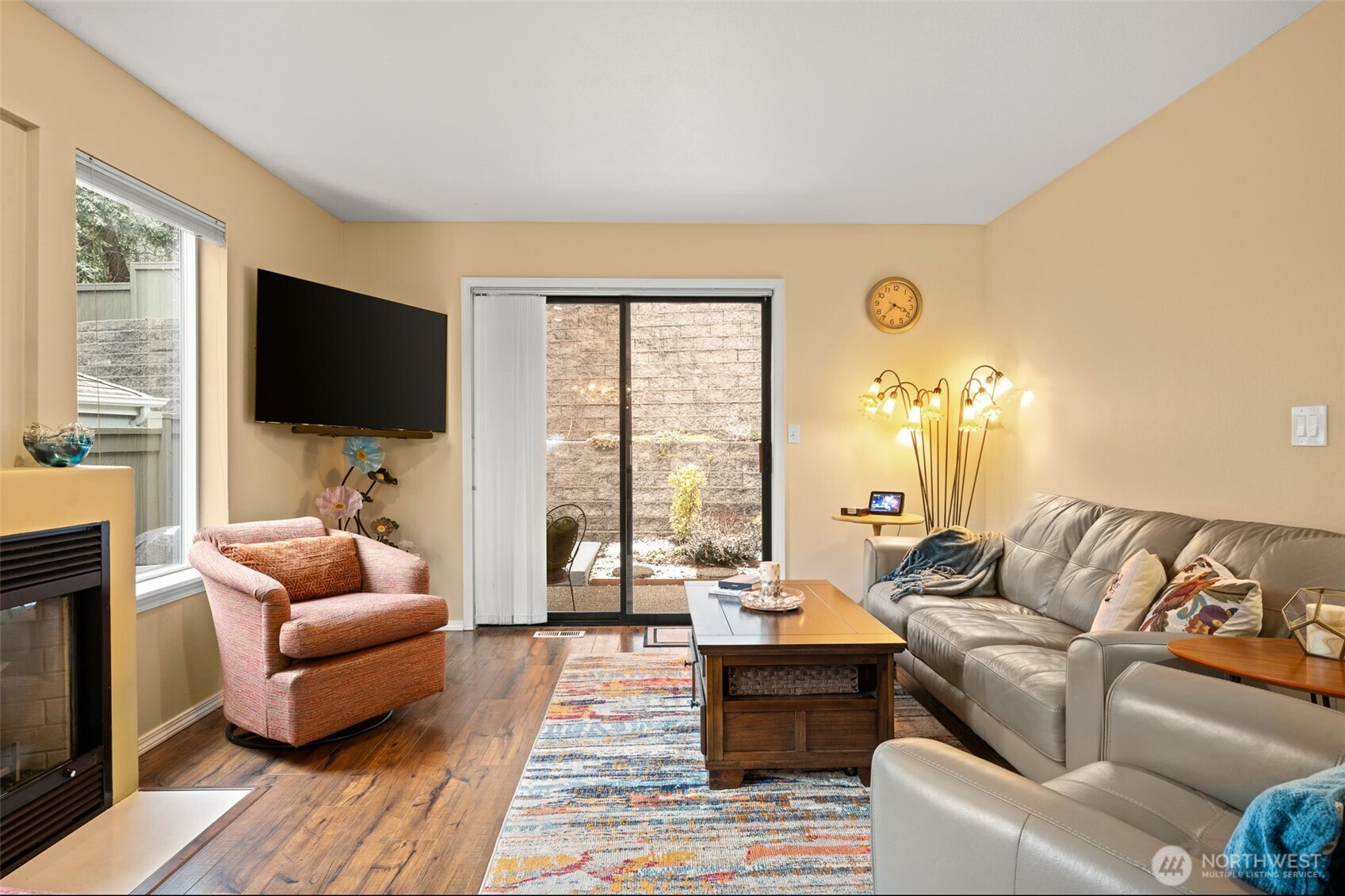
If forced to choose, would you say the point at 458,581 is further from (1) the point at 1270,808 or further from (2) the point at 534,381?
(1) the point at 1270,808

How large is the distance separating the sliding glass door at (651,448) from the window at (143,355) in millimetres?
1991

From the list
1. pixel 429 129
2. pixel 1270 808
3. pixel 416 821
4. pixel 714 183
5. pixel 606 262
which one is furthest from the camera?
pixel 606 262

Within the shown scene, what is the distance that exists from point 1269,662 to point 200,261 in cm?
410

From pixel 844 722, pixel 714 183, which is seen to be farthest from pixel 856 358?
pixel 844 722

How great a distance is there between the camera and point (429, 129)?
3213 millimetres

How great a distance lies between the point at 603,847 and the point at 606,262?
342 cm

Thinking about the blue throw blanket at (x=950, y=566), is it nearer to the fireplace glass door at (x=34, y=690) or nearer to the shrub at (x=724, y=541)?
the shrub at (x=724, y=541)

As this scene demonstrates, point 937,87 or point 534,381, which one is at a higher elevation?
point 937,87

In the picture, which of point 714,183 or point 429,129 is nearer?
point 429,129

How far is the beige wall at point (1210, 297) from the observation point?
91.6 inches

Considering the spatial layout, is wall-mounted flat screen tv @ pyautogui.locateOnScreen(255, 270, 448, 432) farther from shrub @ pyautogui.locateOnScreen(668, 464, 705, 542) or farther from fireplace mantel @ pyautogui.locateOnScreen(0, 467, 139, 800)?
shrub @ pyautogui.locateOnScreen(668, 464, 705, 542)

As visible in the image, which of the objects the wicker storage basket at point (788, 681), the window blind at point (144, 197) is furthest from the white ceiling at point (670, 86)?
the wicker storage basket at point (788, 681)

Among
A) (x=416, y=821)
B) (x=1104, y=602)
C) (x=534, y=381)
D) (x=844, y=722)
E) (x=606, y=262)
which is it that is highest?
(x=606, y=262)

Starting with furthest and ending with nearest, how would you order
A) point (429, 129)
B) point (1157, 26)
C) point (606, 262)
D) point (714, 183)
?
point (606, 262) → point (714, 183) → point (429, 129) → point (1157, 26)
